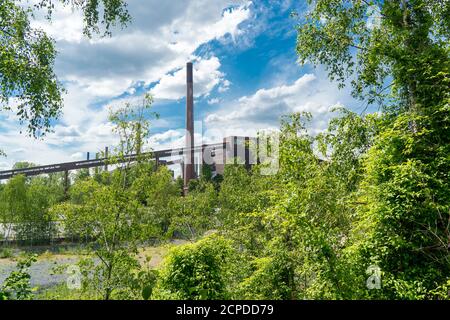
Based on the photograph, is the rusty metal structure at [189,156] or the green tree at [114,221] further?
the rusty metal structure at [189,156]

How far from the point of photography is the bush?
4430mm

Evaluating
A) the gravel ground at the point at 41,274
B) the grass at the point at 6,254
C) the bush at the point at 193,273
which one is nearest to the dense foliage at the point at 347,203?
the bush at the point at 193,273

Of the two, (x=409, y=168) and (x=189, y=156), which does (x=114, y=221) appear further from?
(x=189, y=156)

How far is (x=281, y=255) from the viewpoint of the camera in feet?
21.0

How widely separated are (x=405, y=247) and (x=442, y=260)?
0.46 meters

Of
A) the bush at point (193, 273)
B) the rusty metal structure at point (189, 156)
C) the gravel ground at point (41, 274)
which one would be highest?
the rusty metal structure at point (189, 156)

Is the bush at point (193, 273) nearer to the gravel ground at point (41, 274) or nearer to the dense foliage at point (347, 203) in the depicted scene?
the dense foliage at point (347, 203)

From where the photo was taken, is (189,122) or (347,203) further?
(189,122)

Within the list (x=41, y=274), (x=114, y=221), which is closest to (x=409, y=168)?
(x=114, y=221)

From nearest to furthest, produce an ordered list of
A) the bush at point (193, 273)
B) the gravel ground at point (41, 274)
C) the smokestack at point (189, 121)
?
the bush at point (193, 273) → the gravel ground at point (41, 274) → the smokestack at point (189, 121)

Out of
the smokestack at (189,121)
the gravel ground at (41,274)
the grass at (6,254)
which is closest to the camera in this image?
the gravel ground at (41,274)

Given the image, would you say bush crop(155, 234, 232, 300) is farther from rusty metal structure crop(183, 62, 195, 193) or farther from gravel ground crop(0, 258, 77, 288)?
rusty metal structure crop(183, 62, 195, 193)

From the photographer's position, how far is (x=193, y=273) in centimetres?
450

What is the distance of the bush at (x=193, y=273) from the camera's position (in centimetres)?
443
